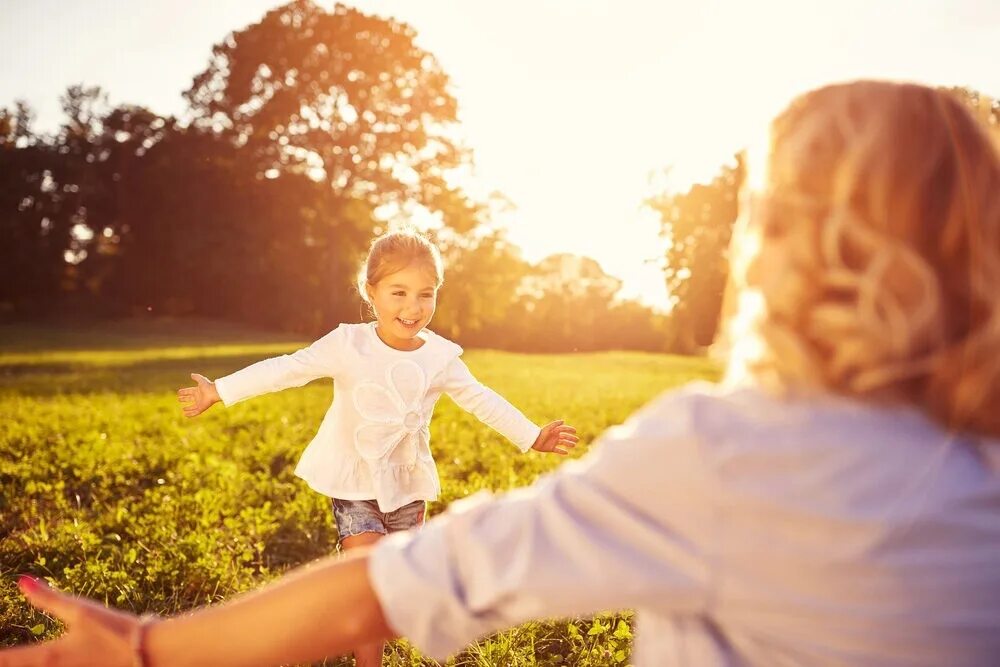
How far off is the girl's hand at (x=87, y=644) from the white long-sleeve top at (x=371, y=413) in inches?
75.3

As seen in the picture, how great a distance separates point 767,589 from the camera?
1.01 m

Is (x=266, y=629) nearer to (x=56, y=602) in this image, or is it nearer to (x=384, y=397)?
(x=56, y=602)

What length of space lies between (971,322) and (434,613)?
0.81 meters

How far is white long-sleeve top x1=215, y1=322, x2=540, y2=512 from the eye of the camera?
3295mm

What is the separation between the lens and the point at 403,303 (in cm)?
344

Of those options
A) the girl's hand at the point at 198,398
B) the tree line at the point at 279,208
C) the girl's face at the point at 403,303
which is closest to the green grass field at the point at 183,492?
the girl's hand at the point at 198,398

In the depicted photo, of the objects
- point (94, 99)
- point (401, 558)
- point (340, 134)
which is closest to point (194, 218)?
point (340, 134)

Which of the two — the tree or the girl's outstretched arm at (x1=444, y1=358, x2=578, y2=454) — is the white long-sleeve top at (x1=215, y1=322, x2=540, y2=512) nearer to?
the girl's outstretched arm at (x1=444, y1=358, x2=578, y2=454)

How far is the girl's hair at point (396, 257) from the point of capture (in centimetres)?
347

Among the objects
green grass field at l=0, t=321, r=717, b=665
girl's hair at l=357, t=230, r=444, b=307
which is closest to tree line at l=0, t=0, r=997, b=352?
green grass field at l=0, t=321, r=717, b=665

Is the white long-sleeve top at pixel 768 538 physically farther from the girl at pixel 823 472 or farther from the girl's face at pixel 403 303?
the girl's face at pixel 403 303

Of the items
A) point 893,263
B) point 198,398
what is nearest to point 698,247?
point 198,398

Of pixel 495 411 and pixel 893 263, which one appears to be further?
pixel 495 411

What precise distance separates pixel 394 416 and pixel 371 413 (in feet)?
0.32
